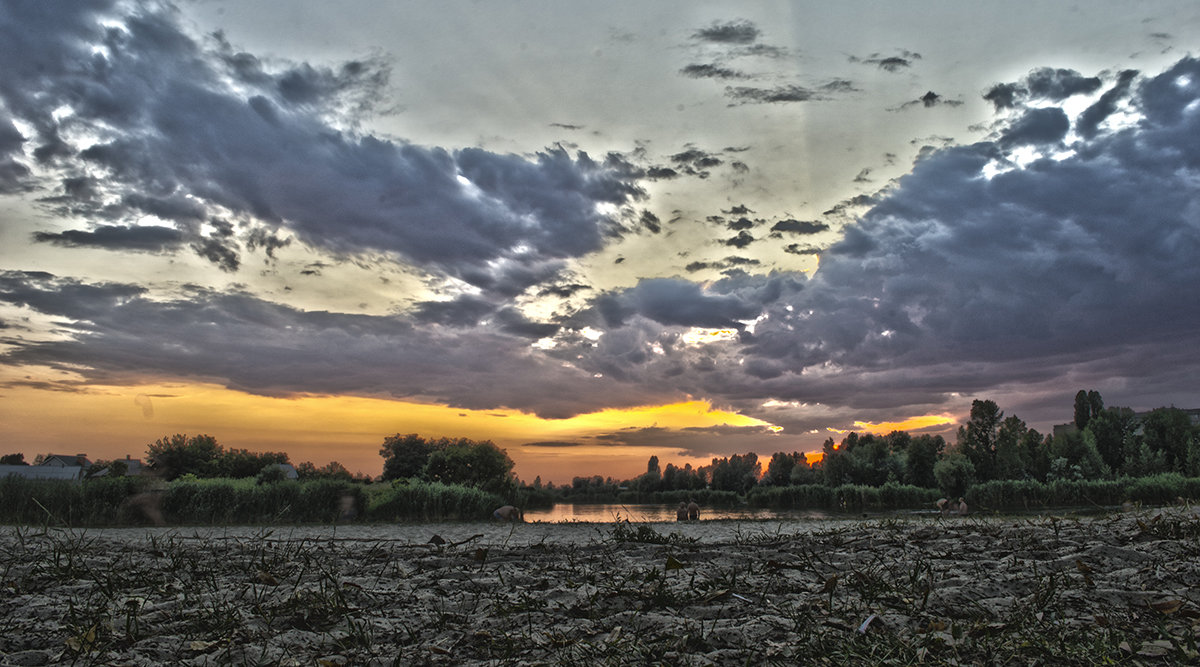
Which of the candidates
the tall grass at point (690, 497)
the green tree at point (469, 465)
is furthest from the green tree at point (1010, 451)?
the green tree at point (469, 465)

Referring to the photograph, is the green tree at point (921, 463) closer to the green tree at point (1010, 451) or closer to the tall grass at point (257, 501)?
the green tree at point (1010, 451)

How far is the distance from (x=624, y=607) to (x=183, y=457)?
28.1m

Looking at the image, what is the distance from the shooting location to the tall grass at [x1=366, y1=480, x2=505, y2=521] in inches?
759

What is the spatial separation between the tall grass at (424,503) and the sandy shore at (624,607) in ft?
44.8

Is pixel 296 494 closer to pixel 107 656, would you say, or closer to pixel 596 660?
pixel 107 656

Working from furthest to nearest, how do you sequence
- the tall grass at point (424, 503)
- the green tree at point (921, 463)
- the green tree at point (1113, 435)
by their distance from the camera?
the green tree at point (1113, 435) < the green tree at point (921, 463) < the tall grass at point (424, 503)

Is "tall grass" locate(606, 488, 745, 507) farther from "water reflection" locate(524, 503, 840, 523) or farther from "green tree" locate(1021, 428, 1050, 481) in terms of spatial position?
"green tree" locate(1021, 428, 1050, 481)

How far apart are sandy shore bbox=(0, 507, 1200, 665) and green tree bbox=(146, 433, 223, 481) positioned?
23.3m

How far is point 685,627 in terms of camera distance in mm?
3781

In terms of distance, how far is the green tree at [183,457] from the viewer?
83.6 ft

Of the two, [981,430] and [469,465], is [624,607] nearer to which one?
[469,465]

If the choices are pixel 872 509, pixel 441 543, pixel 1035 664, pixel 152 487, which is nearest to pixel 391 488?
pixel 152 487

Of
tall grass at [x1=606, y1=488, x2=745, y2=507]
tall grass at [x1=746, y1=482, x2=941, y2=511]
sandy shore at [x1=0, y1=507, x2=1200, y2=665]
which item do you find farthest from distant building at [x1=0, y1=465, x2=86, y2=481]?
tall grass at [x1=746, y1=482, x2=941, y2=511]

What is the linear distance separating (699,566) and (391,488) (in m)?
17.0
